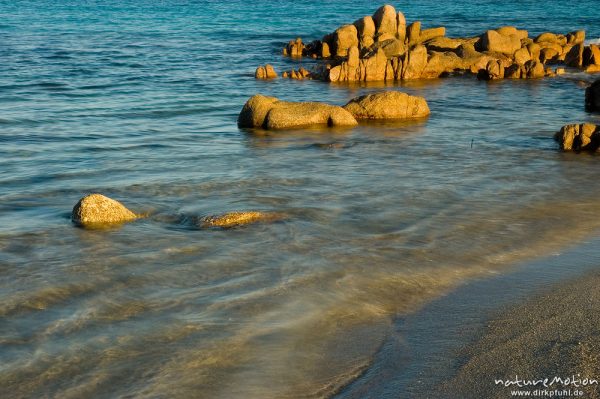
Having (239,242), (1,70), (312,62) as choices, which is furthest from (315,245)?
(312,62)

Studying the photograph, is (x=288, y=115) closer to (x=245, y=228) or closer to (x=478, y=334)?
(x=245, y=228)

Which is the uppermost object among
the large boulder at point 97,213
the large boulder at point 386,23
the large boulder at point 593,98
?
the large boulder at point 386,23

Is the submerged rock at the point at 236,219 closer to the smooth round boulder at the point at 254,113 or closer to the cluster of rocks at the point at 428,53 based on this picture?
the smooth round boulder at the point at 254,113

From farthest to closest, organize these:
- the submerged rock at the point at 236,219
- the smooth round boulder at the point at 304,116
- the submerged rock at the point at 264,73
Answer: the submerged rock at the point at 264,73 → the smooth round boulder at the point at 304,116 → the submerged rock at the point at 236,219

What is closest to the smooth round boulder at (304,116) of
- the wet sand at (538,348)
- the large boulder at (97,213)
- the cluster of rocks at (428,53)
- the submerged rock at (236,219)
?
the submerged rock at (236,219)

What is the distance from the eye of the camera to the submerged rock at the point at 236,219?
34.1 ft

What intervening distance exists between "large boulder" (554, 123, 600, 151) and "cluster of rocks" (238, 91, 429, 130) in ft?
15.9

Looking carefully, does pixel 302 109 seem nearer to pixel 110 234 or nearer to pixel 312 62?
pixel 110 234

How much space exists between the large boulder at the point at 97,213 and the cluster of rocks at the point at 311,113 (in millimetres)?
7784

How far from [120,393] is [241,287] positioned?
232 centimetres

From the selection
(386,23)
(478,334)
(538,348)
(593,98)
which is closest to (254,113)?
(593,98)

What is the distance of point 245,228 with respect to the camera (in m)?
10.2

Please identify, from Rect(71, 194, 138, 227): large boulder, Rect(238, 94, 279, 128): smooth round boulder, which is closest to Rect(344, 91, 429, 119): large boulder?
Rect(238, 94, 279, 128): smooth round boulder

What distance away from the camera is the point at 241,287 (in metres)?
8.20
